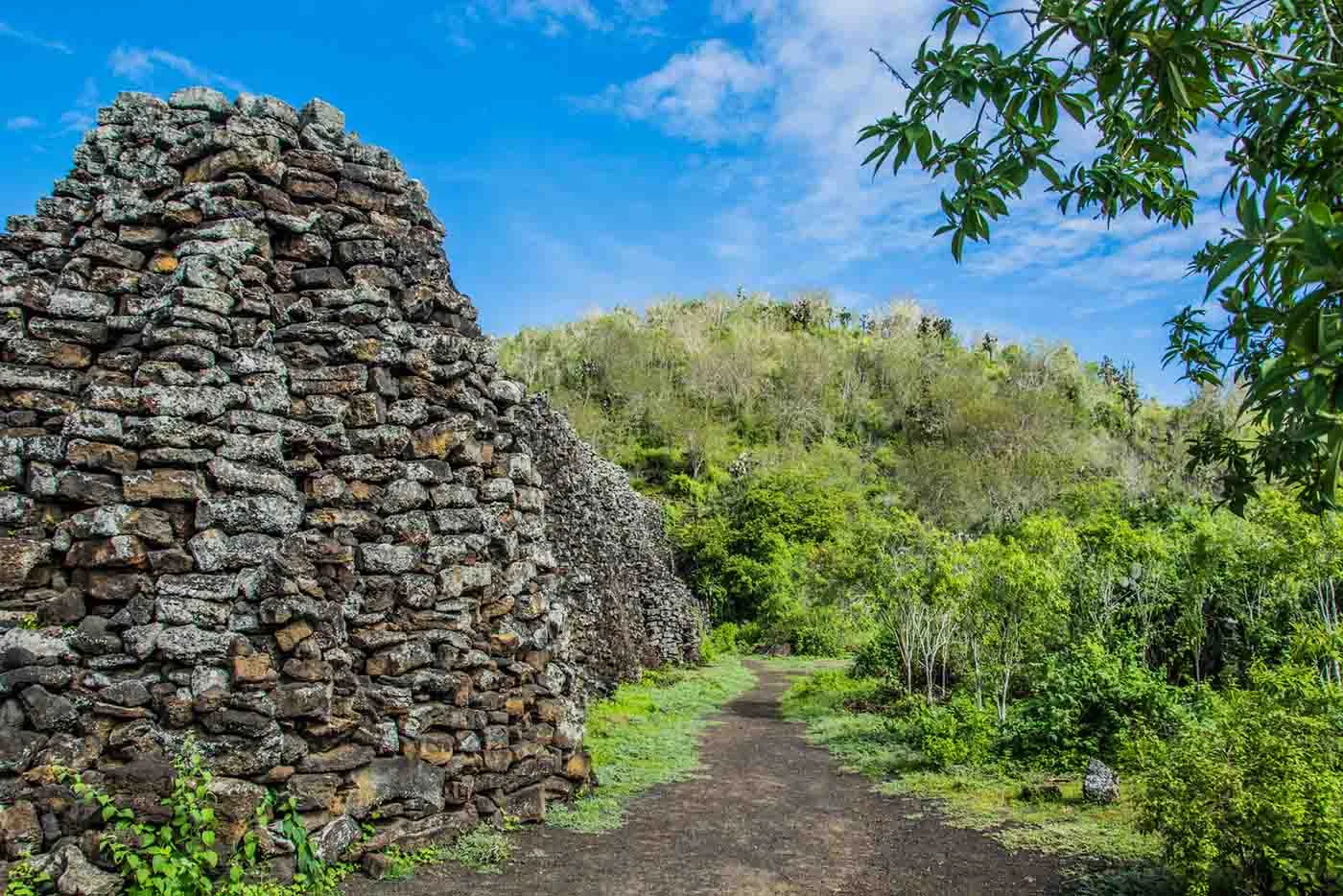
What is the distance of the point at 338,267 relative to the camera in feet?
20.5

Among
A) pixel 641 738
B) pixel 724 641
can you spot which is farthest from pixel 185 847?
pixel 724 641

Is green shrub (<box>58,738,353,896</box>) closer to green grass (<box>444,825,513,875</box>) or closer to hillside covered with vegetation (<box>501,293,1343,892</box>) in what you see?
green grass (<box>444,825,513,875</box>)

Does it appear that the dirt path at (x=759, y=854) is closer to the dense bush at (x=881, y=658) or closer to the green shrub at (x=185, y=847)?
the green shrub at (x=185, y=847)

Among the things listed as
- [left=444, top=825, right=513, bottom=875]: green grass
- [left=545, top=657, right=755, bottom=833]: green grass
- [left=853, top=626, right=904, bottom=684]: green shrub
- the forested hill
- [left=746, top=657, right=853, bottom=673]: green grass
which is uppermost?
the forested hill

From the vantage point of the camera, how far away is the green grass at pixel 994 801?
635 cm

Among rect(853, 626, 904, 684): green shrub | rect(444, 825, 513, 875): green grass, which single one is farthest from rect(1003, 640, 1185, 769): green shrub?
rect(853, 626, 904, 684): green shrub

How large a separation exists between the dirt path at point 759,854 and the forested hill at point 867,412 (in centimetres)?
3192

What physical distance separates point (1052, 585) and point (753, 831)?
200 inches

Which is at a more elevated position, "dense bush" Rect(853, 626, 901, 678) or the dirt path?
"dense bush" Rect(853, 626, 901, 678)

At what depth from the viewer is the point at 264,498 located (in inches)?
209

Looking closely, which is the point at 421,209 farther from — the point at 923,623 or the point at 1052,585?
the point at 923,623

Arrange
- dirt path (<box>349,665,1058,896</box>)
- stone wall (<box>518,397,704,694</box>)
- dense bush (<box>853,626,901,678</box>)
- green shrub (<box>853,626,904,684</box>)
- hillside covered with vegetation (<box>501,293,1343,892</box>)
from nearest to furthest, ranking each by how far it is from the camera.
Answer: hillside covered with vegetation (<box>501,293,1343,892</box>)
dirt path (<box>349,665,1058,896</box>)
stone wall (<box>518,397,704,694</box>)
green shrub (<box>853,626,904,684</box>)
dense bush (<box>853,626,901,678</box>)

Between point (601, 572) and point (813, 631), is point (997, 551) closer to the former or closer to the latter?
point (601, 572)

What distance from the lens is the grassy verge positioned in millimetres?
6234
